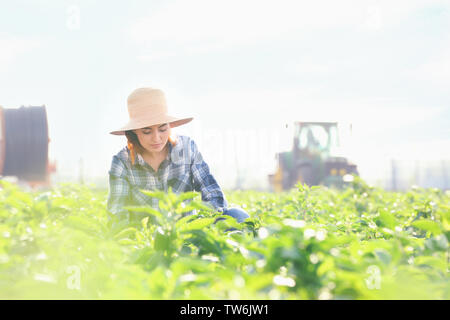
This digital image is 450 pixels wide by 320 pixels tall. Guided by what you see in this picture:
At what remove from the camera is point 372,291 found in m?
1.00

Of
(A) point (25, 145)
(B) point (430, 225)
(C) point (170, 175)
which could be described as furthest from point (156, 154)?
(A) point (25, 145)

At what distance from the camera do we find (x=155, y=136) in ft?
10.3

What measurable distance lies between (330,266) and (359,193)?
4.86 m

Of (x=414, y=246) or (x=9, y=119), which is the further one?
(x=9, y=119)

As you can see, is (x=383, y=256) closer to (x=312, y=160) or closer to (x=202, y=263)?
(x=202, y=263)

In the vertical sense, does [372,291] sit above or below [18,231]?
below

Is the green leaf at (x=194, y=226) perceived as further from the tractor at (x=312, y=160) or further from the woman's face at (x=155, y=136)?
the tractor at (x=312, y=160)

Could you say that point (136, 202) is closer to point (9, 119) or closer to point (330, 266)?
point (330, 266)

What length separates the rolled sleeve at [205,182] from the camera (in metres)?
3.25

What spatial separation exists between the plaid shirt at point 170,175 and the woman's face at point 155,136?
0.24 meters

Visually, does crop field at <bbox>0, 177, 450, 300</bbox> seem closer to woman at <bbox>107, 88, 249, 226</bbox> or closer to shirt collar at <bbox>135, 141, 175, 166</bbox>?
woman at <bbox>107, 88, 249, 226</bbox>

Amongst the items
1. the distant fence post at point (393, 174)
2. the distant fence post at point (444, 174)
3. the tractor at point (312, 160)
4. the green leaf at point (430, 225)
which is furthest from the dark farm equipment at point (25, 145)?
the distant fence post at point (444, 174)

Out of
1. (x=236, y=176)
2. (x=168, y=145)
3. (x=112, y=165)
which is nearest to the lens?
(x=112, y=165)
